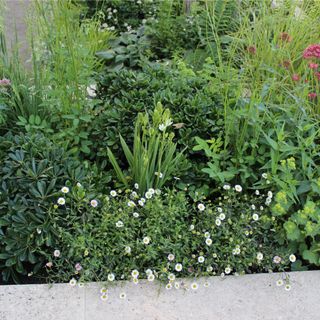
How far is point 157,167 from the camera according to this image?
84.9 inches

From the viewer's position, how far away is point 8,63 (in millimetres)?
2504

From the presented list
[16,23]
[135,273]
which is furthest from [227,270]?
[16,23]

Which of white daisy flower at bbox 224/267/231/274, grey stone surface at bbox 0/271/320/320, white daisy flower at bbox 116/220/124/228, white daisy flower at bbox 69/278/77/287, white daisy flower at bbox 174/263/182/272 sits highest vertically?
white daisy flower at bbox 116/220/124/228

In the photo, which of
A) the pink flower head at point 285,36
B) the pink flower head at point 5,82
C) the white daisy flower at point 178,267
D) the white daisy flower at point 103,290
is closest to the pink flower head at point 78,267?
the white daisy flower at point 103,290

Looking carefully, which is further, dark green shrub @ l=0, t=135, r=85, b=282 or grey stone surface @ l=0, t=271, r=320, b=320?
dark green shrub @ l=0, t=135, r=85, b=282

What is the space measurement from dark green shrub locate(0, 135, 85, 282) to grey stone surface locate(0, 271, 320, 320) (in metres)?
0.14

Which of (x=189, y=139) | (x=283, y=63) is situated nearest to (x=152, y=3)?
(x=283, y=63)

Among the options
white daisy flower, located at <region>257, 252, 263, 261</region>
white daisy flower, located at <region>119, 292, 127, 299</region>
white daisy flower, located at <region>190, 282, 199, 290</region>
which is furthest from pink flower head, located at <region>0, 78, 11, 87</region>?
white daisy flower, located at <region>257, 252, 263, 261</region>

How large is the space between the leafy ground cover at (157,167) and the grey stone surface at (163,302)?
0.06 m

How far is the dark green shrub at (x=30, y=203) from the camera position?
A: 187 centimetres

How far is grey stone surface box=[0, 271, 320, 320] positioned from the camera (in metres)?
1.74

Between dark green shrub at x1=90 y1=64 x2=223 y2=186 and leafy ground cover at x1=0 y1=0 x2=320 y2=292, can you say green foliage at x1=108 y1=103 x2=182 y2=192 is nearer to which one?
leafy ground cover at x1=0 y1=0 x2=320 y2=292

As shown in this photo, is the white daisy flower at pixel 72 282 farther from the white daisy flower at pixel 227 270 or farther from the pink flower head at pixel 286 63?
the pink flower head at pixel 286 63

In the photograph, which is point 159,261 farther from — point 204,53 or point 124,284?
point 204,53
